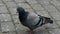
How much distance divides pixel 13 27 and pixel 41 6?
6.31 feet

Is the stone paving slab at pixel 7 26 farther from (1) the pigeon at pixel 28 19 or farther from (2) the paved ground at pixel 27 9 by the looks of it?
(1) the pigeon at pixel 28 19

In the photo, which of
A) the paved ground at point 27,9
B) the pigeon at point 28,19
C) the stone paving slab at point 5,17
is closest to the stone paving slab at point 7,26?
the paved ground at point 27,9

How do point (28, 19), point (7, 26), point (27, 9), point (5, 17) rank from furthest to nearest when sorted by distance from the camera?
point (27, 9) → point (5, 17) → point (7, 26) → point (28, 19)

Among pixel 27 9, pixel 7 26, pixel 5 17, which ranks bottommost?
pixel 7 26

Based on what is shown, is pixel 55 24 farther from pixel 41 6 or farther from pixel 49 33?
pixel 41 6

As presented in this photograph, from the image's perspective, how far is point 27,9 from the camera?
6.26 metres

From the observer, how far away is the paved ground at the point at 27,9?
4.93 meters

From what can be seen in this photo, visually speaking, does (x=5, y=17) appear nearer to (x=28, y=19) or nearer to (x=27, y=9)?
(x=27, y=9)

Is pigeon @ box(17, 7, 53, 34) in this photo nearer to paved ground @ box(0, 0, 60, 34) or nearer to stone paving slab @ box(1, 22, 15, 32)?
paved ground @ box(0, 0, 60, 34)

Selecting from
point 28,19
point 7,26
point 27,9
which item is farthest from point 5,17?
point 28,19

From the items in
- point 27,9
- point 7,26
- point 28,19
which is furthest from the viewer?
point 27,9

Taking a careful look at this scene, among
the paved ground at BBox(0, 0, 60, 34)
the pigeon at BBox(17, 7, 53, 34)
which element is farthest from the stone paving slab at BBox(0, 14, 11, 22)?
the pigeon at BBox(17, 7, 53, 34)

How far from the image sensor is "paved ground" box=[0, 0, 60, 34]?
4934mm

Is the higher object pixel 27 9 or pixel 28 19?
pixel 27 9
